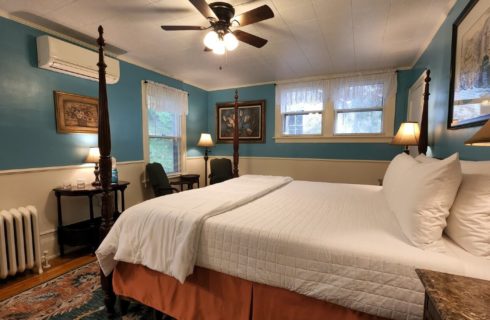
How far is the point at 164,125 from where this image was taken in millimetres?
4258

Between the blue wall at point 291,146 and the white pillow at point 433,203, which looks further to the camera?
the blue wall at point 291,146

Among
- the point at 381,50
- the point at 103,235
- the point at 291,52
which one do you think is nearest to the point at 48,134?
the point at 103,235

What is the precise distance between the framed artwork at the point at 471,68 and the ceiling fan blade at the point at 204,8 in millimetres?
1864

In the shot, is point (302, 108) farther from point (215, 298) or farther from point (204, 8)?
point (215, 298)

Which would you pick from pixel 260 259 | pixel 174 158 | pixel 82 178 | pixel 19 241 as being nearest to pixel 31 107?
pixel 82 178

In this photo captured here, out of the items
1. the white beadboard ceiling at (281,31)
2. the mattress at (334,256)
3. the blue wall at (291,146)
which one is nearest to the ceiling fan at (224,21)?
the white beadboard ceiling at (281,31)

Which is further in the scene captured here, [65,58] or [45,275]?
[65,58]

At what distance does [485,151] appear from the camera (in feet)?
4.92

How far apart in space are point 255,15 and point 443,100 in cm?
188

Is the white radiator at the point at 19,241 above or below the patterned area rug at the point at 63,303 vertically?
above

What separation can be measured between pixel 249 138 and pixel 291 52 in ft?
7.11

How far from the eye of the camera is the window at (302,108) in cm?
433

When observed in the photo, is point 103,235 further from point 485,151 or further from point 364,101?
point 364,101

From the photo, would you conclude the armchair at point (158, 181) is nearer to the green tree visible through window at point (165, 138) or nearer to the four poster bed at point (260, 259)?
the green tree visible through window at point (165, 138)
